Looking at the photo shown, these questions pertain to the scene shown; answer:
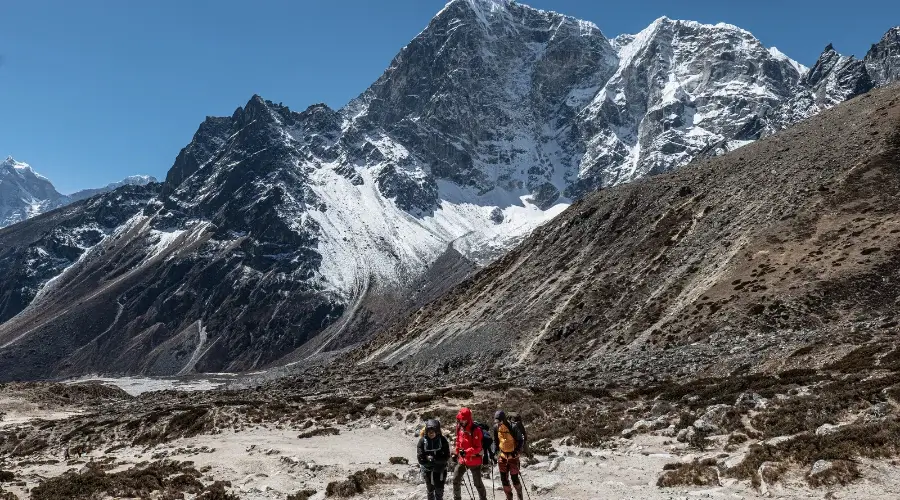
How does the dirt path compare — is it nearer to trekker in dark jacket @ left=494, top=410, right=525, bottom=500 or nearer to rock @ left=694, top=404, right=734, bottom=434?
rock @ left=694, top=404, right=734, bottom=434

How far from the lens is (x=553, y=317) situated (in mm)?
71500

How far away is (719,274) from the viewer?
192 ft

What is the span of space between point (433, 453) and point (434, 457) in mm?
110

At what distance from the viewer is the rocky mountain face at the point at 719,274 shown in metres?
44.5

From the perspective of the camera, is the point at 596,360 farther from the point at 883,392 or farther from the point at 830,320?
the point at 883,392

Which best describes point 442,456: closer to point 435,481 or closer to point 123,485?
point 435,481

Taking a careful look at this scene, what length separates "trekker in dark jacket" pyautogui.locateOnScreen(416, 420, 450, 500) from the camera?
16484 millimetres

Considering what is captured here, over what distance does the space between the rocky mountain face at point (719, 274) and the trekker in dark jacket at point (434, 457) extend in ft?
78.4

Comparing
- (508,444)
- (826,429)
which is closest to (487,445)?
(508,444)

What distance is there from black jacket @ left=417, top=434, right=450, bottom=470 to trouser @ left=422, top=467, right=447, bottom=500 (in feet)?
0.49

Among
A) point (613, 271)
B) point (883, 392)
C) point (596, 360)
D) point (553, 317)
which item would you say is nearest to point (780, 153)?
point (613, 271)

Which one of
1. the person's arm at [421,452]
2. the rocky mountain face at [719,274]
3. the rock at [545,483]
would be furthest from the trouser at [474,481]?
the rocky mountain face at [719,274]

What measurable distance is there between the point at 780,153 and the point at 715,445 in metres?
68.9

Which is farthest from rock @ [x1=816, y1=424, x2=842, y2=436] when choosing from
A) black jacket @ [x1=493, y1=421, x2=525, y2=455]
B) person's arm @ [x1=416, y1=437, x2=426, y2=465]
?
person's arm @ [x1=416, y1=437, x2=426, y2=465]
